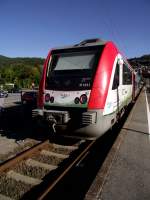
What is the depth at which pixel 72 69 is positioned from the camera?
26.0 feet

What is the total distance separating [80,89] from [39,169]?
2750mm

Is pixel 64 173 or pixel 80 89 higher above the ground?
pixel 80 89

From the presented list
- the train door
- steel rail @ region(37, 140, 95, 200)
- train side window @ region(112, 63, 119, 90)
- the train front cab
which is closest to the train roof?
the train front cab

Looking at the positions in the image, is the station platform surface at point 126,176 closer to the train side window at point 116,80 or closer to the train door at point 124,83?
the train side window at point 116,80

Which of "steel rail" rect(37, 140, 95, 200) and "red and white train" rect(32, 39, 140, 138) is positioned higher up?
"red and white train" rect(32, 39, 140, 138)

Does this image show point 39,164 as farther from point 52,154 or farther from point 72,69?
point 72,69

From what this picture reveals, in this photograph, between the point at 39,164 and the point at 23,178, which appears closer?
the point at 23,178

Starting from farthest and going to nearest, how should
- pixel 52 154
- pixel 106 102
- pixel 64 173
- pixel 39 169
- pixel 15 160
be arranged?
pixel 106 102 < pixel 52 154 < pixel 15 160 < pixel 39 169 < pixel 64 173

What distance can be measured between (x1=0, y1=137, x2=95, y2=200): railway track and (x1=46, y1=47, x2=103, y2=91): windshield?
6.20 ft

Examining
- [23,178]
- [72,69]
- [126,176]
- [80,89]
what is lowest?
[23,178]

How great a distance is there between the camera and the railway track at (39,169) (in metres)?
4.80

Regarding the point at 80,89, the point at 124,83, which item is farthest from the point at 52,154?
the point at 124,83

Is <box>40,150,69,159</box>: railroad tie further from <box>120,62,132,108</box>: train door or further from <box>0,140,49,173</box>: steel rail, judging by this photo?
<box>120,62,132,108</box>: train door

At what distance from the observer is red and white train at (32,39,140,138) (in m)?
7.18
